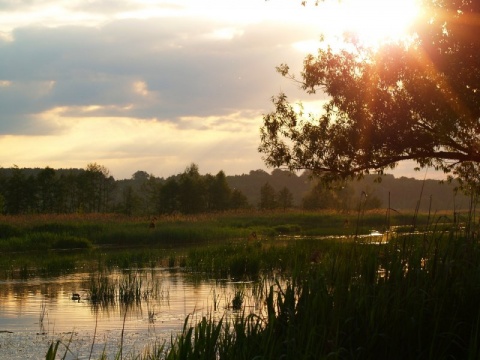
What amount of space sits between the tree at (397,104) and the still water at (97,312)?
591 cm

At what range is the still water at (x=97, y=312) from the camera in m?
12.3

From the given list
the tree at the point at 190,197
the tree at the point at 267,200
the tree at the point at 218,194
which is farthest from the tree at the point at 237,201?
the tree at the point at 190,197

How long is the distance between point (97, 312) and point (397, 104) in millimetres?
10836

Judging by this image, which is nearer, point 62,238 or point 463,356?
point 463,356

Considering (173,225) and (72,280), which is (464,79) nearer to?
(72,280)

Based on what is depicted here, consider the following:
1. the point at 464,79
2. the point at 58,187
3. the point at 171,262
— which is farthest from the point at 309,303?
the point at 58,187

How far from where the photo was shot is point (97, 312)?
1562 centimetres

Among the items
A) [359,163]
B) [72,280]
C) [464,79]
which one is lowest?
[72,280]

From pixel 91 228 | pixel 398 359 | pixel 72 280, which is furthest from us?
pixel 91 228

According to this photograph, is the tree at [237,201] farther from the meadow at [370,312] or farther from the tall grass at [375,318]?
the tall grass at [375,318]

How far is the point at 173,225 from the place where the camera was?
4600 centimetres

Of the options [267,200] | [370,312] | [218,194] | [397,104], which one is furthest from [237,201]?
[370,312]

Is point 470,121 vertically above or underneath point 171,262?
above

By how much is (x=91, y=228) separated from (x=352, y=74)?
81.2 feet
